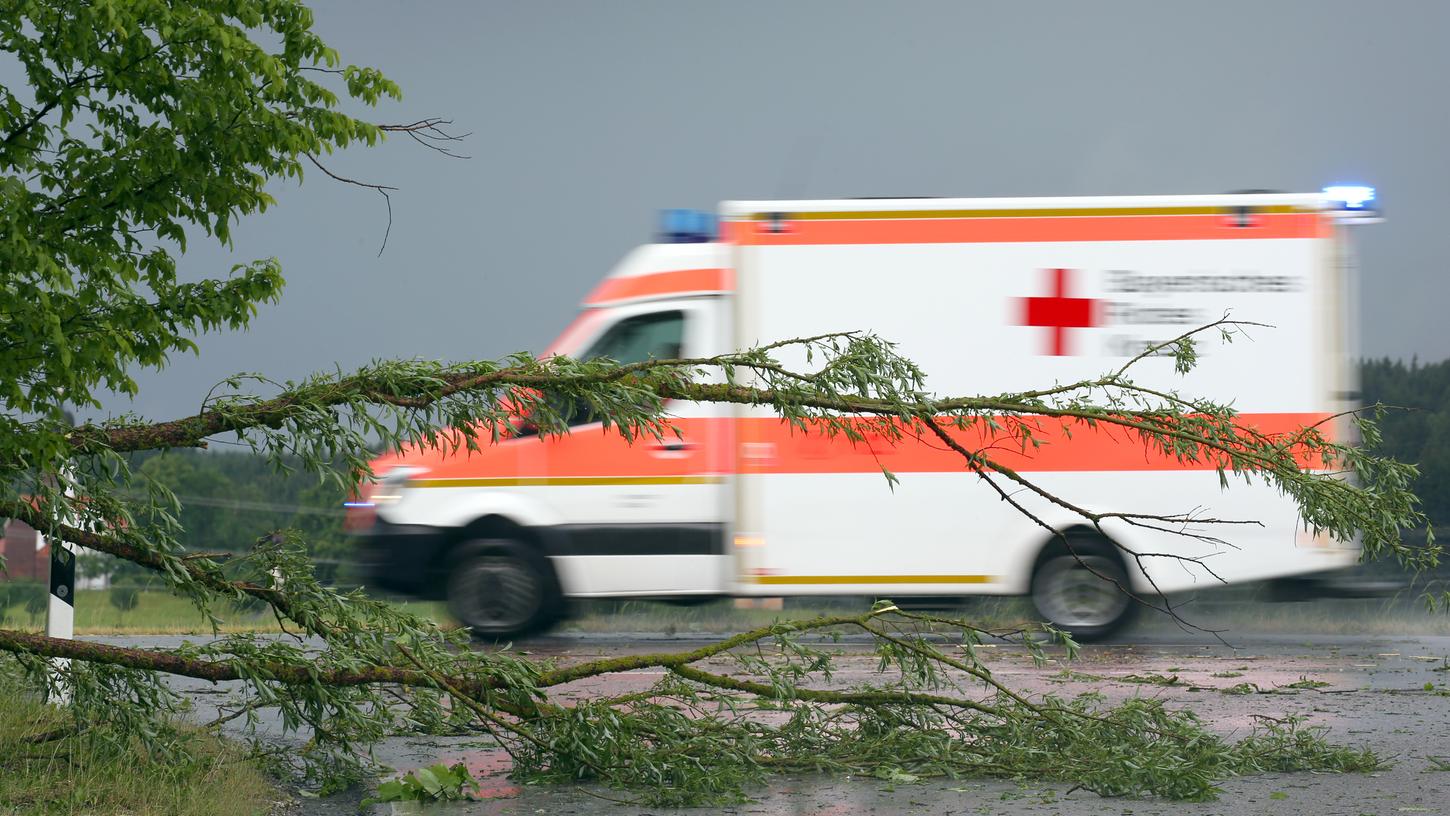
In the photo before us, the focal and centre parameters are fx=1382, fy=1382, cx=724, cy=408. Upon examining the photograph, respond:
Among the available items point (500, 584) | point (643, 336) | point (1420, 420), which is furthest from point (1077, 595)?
point (1420, 420)

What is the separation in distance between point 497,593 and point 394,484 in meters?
1.12

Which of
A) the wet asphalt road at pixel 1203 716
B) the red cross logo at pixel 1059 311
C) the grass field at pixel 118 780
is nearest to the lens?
the grass field at pixel 118 780

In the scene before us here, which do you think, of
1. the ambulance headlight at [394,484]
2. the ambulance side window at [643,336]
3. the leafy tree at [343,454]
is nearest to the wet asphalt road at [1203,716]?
the leafy tree at [343,454]

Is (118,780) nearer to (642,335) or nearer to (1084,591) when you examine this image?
(642,335)

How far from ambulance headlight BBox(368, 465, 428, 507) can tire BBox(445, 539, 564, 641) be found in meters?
0.64

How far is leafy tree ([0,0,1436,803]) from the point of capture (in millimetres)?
4719

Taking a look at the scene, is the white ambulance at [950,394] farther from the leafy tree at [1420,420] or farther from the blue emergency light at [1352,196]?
the leafy tree at [1420,420]

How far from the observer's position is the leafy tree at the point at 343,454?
15.5 feet

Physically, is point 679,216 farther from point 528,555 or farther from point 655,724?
point 655,724

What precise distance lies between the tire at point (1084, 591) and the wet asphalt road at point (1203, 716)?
0.72 ft

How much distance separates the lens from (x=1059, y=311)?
9.88 meters

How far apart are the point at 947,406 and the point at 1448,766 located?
98.7 inches

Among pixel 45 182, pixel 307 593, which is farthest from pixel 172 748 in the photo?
pixel 45 182

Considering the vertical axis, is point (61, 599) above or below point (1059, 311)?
below
